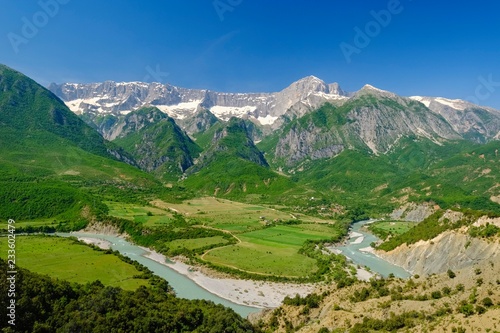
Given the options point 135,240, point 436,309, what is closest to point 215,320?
point 436,309

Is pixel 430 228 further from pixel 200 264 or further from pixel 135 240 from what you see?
pixel 135 240

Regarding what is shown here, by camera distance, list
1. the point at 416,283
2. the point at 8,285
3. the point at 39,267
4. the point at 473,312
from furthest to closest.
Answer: the point at 39,267, the point at 416,283, the point at 8,285, the point at 473,312

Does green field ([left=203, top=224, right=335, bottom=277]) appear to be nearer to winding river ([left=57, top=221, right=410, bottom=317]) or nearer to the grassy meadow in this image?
the grassy meadow

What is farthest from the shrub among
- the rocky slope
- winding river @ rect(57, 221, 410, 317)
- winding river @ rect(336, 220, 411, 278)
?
winding river @ rect(336, 220, 411, 278)

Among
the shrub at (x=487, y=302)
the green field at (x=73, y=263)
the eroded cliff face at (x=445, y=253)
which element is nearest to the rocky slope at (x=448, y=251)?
the eroded cliff face at (x=445, y=253)

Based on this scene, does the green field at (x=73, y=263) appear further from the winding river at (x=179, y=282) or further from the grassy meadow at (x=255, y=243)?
the grassy meadow at (x=255, y=243)

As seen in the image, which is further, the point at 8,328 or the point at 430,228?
the point at 430,228
